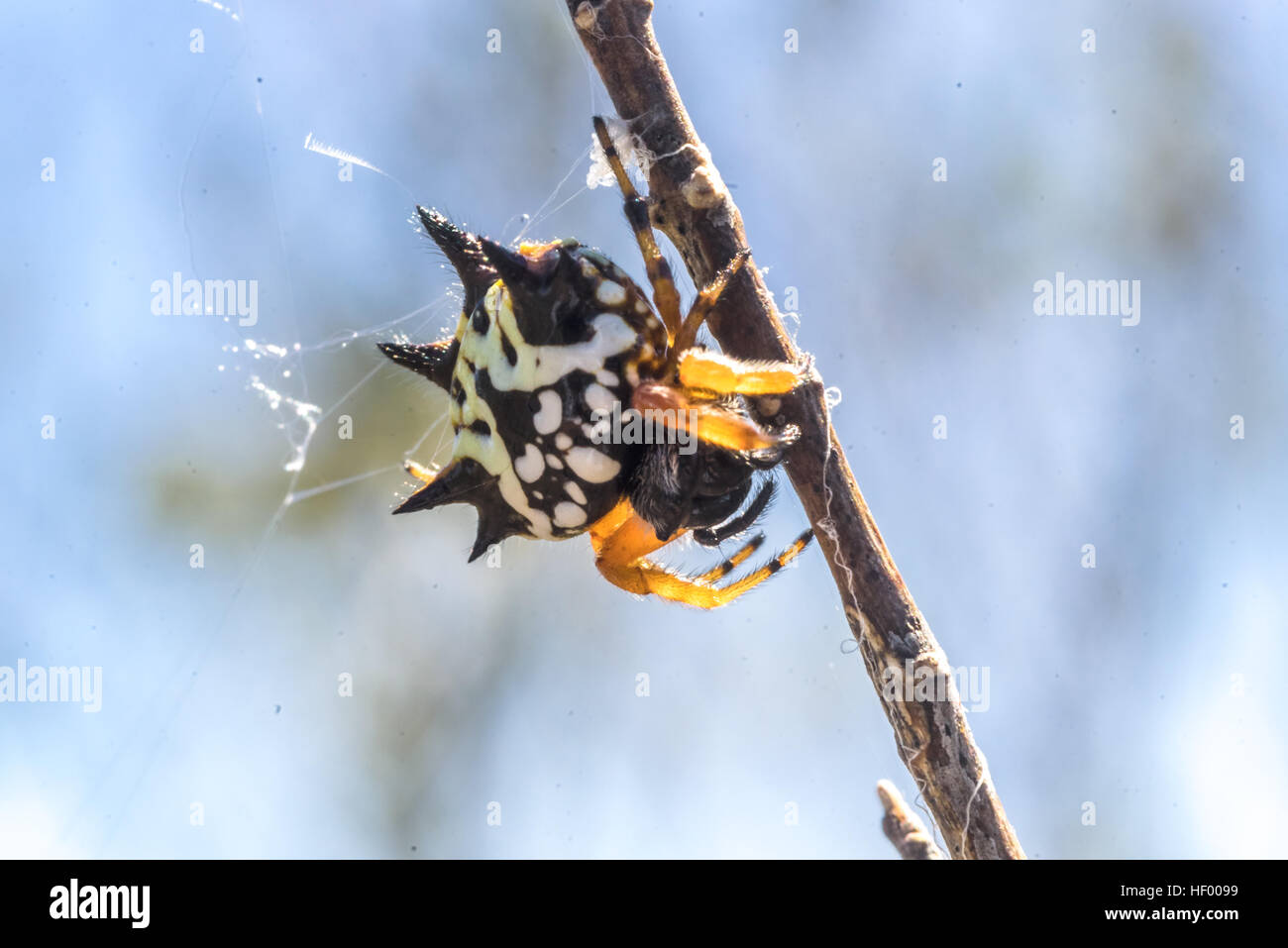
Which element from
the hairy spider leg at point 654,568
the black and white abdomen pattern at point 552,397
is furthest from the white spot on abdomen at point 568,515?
the hairy spider leg at point 654,568

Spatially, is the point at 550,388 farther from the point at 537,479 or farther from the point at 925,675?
the point at 925,675

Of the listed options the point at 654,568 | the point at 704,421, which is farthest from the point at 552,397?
the point at 654,568

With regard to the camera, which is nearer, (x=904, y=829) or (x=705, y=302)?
(x=904, y=829)

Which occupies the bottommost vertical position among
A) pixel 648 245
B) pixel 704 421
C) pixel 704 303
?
pixel 704 421

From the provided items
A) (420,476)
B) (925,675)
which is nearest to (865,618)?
(925,675)

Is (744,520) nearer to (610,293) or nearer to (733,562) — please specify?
(733,562)

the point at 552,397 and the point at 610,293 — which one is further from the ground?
the point at 610,293

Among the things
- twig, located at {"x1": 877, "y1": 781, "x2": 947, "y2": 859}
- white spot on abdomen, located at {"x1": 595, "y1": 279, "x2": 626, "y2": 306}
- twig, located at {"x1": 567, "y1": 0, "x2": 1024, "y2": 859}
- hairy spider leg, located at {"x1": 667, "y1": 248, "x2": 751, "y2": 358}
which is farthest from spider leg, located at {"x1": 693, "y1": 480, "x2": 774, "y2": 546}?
twig, located at {"x1": 877, "y1": 781, "x2": 947, "y2": 859}

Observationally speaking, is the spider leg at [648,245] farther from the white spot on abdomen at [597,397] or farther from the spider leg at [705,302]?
the white spot on abdomen at [597,397]
